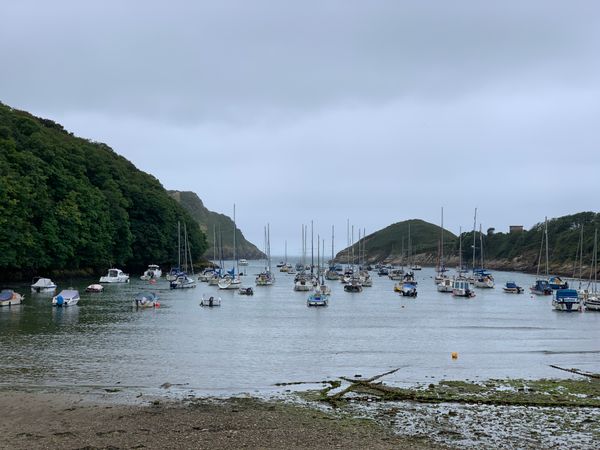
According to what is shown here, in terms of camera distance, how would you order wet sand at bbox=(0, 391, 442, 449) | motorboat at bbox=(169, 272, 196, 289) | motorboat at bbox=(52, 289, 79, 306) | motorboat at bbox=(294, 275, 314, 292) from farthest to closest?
motorboat at bbox=(294, 275, 314, 292) < motorboat at bbox=(169, 272, 196, 289) < motorboat at bbox=(52, 289, 79, 306) < wet sand at bbox=(0, 391, 442, 449)

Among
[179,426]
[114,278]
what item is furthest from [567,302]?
[114,278]

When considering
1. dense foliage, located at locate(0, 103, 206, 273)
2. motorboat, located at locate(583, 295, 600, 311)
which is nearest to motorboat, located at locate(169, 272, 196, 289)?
dense foliage, located at locate(0, 103, 206, 273)

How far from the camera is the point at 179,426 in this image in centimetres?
2048

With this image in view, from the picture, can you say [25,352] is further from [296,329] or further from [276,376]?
[296,329]

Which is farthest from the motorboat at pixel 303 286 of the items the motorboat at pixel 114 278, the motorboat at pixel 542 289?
the motorboat at pixel 542 289

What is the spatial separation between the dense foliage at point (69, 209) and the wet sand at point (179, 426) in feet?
196

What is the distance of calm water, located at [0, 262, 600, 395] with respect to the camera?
31.3 m

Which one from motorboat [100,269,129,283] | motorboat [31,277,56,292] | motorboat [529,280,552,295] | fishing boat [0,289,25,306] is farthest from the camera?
motorboat [100,269,129,283]

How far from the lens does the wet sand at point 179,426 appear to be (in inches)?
730

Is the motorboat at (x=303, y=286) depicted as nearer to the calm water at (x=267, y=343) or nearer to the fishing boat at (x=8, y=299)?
the calm water at (x=267, y=343)

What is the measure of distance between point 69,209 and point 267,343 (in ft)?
214

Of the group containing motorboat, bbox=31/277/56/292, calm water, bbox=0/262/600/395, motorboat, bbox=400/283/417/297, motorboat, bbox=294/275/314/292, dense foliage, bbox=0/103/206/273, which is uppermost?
dense foliage, bbox=0/103/206/273

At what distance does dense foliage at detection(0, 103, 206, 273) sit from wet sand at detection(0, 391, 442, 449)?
59776 mm

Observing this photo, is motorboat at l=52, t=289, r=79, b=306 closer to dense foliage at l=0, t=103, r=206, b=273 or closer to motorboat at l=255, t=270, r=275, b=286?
dense foliage at l=0, t=103, r=206, b=273
